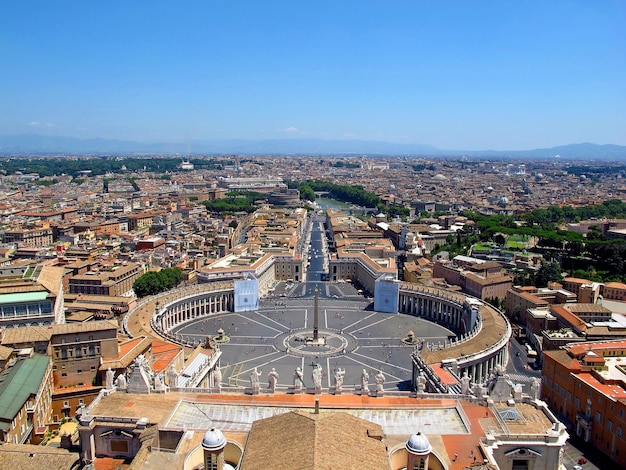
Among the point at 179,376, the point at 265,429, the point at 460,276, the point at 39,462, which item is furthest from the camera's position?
the point at 460,276

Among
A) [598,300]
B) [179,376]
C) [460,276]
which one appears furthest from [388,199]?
[179,376]

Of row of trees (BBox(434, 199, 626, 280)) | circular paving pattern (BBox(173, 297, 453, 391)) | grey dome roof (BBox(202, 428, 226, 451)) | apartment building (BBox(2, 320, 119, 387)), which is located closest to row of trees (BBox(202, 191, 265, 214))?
row of trees (BBox(434, 199, 626, 280))

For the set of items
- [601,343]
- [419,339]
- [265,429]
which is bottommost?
[419,339]

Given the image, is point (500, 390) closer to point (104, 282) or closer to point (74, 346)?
point (74, 346)

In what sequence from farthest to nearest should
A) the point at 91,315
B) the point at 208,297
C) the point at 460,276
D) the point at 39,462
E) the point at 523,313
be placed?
the point at 460,276 → the point at 208,297 → the point at 523,313 → the point at 91,315 → the point at 39,462

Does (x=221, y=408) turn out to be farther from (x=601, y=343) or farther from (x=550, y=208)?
(x=550, y=208)

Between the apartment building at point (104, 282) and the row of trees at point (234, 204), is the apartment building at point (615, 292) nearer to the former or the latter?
the apartment building at point (104, 282)

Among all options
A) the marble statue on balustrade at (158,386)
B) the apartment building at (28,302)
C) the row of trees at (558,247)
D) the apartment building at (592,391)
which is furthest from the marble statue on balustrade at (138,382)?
the row of trees at (558,247)

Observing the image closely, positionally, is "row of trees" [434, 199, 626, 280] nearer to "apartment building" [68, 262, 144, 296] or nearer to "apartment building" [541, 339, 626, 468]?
"apartment building" [541, 339, 626, 468]

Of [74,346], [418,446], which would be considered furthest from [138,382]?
[418,446]
